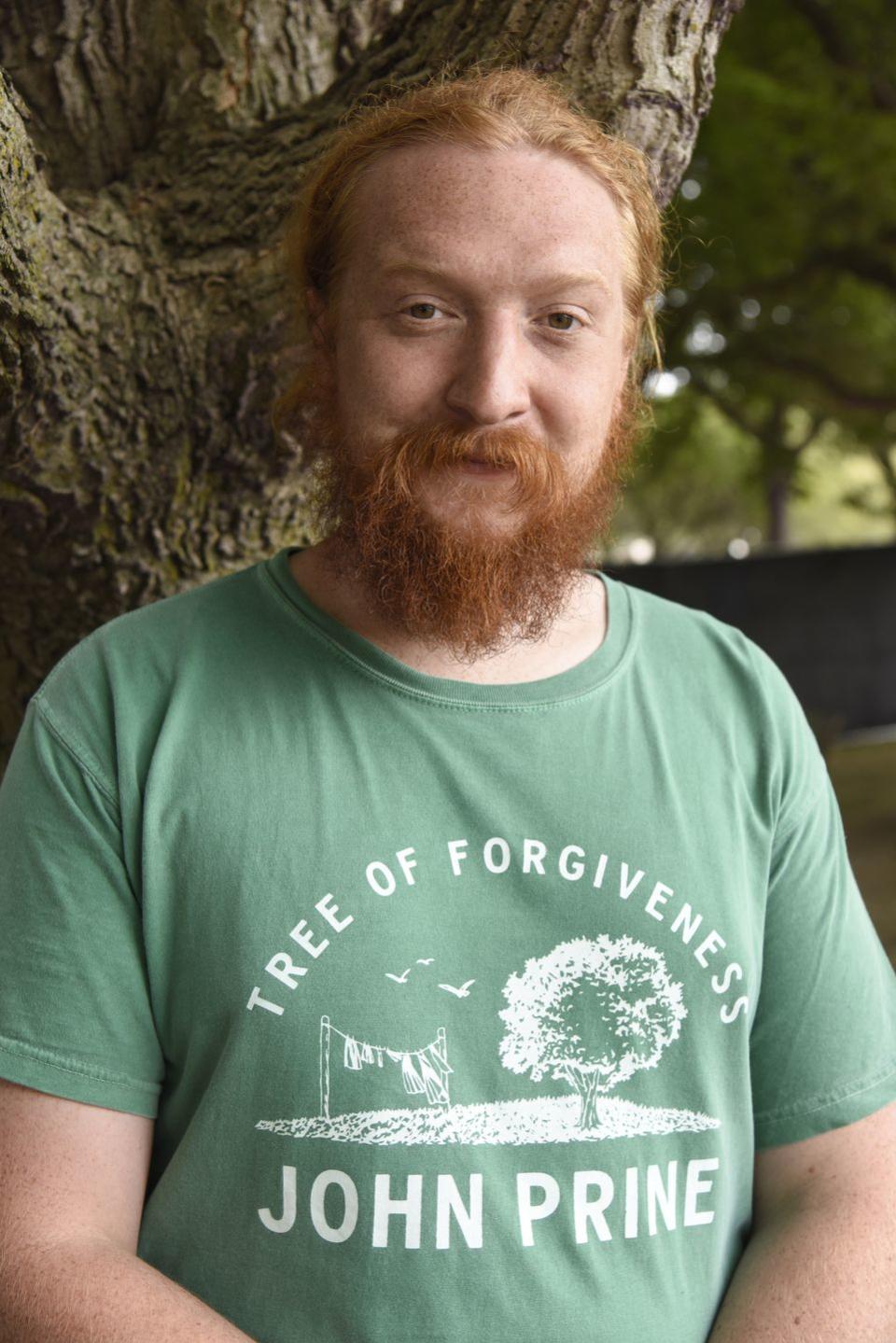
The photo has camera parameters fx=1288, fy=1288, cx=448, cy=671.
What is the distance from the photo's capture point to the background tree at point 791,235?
28.7 feet

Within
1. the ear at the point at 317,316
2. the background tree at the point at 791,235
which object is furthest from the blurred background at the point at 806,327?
the ear at the point at 317,316

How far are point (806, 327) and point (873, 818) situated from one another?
587 cm

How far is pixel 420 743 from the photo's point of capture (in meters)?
1.72

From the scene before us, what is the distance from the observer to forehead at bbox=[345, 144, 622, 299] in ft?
5.55

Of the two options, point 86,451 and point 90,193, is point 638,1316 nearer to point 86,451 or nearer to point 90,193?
point 86,451

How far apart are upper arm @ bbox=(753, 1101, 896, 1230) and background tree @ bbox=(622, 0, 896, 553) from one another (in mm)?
1781

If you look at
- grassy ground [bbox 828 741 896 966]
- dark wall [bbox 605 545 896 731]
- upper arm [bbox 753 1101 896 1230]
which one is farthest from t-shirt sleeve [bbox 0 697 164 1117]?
dark wall [bbox 605 545 896 731]

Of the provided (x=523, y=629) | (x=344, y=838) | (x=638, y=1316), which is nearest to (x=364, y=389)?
(x=523, y=629)

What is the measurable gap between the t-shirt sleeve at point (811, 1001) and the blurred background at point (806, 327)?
428cm

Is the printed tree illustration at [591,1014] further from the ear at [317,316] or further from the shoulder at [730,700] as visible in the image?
the ear at [317,316]

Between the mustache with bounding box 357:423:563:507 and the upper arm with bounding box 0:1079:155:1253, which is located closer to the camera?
the upper arm with bounding box 0:1079:155:1253

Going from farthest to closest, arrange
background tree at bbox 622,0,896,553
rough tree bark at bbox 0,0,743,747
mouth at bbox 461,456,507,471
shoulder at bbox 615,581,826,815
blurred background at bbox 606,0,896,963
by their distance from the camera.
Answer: blurred background at bbox 606,0,896,963 < background tree at bbox 622,0,896,553 < rough tree bark at bbox 0,0,743,747 < shoulder at bbox 615,581,826,815 < mouth at bbox 461,456,507,471

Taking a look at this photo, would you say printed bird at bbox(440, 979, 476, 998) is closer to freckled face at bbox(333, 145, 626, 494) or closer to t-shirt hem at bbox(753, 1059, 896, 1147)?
t-shirt hem at bbox(753, 1059, 896, 1147)

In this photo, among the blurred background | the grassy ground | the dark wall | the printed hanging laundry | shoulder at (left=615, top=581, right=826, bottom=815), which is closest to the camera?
the printed hanging laundry
